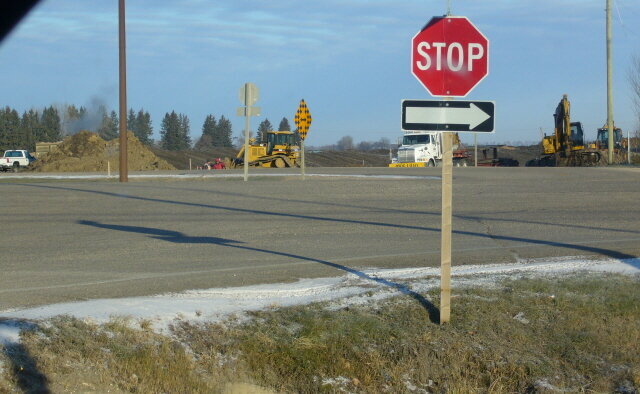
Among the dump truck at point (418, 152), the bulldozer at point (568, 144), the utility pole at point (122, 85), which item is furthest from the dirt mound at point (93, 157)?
the utility pole at point (122, 85)

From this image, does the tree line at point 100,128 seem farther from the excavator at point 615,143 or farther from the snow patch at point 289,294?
the excavator at point 615,143

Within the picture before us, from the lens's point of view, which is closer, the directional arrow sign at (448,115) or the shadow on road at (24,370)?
the shadow on road at (24,370)

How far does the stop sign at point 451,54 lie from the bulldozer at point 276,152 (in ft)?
147

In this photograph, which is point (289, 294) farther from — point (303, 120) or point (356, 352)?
point (303, 120)

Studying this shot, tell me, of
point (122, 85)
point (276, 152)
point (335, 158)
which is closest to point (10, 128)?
point (276, 152)

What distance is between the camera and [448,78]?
7566 mm

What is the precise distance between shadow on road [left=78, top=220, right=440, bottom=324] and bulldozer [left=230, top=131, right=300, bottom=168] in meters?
35.7

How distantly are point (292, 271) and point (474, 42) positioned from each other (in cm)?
434


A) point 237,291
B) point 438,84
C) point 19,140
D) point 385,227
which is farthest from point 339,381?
point 19,140

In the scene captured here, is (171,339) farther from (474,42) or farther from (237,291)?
(474,42)

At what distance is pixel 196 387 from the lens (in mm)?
6516

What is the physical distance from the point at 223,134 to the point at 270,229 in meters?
130

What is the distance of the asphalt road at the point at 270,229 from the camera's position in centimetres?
1050

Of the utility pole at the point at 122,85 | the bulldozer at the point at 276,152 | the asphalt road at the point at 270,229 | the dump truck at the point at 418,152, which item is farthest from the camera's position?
the bulldozer at the point at 276,152
